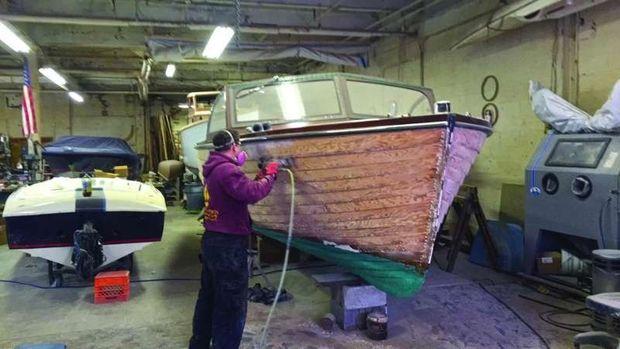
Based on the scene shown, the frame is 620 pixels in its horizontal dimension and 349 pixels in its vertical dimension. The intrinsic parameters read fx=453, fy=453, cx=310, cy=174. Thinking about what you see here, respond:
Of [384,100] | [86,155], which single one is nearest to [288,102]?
[384,100]

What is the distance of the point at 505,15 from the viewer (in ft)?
16.1

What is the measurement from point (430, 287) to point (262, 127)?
8.12ft

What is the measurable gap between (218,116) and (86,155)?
342cm

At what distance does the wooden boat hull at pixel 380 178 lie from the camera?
9.19ft

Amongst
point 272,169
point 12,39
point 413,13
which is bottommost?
point 272,169

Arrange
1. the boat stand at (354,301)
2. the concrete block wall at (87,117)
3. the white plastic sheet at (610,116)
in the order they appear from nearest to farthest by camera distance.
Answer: the boat stand at (354,301) → the white plastic sheet at (610,116) → the concrete block wall at (87,117)

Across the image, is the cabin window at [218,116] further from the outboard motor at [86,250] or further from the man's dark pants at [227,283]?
the man's dark pants at [227,283]

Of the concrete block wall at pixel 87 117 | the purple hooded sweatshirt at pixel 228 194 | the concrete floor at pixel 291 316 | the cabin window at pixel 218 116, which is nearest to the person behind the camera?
the purple hooded sweatshirt at pixel 228 194

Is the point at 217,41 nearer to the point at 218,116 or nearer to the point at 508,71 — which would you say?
the point at 218,116

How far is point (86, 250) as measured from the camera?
4.32 m

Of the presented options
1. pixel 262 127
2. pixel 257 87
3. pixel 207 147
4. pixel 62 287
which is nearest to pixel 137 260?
pixel 62 287

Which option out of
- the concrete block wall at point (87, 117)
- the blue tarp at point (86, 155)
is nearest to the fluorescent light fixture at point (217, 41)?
the blue tarp at point (86, 155)

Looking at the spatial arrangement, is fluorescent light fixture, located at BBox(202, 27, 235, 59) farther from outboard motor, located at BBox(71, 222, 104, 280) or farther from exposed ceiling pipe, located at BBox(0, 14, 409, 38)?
outboard motor, located at BBox(71, 222, 104, 280)

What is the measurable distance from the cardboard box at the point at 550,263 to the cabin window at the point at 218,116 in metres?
3.52
